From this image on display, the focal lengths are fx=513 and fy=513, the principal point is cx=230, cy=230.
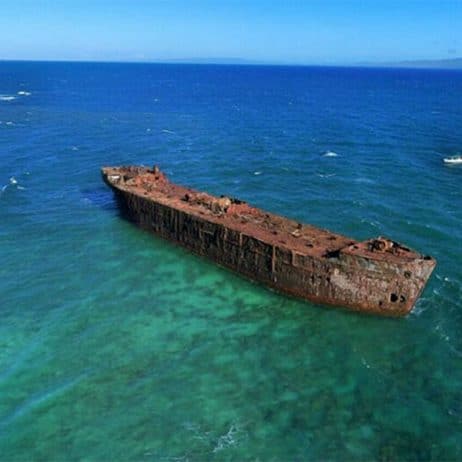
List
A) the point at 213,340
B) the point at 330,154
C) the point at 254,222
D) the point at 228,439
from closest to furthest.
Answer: the point at 228,439
the point at 213,340
the point at 254,222
the point at 330,154

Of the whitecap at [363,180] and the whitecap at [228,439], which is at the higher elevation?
the whitecap at [363,180]

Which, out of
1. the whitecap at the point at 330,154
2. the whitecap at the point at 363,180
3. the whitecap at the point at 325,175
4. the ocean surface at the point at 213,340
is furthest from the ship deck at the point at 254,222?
the whitecap at the point at 330,154

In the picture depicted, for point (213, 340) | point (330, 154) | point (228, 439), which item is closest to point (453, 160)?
point (330, 154)

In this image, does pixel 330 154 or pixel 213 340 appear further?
pixel 330 154

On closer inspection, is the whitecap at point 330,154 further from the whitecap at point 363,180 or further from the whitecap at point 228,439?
the whitecap at point 228,439

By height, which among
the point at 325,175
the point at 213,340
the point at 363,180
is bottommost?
the point at 213,340

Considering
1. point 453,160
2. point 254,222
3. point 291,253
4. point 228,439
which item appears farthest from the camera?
point 453,160

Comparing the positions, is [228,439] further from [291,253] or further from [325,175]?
[325,175]

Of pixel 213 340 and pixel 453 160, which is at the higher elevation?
pixel 453 160

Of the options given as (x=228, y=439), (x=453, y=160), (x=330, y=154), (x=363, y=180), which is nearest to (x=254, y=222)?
(x=228, y=439)

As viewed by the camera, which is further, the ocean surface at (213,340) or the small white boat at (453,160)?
the small white boat at (453,160)
